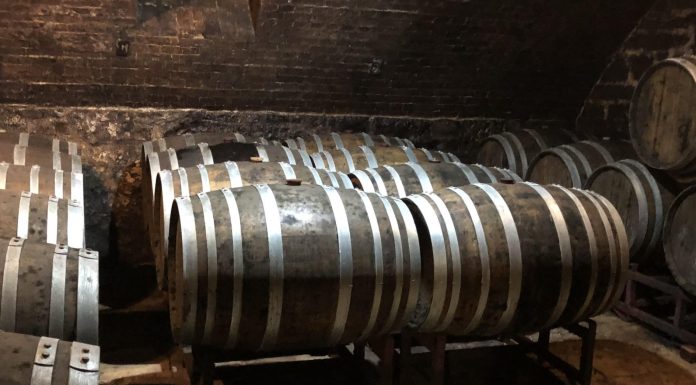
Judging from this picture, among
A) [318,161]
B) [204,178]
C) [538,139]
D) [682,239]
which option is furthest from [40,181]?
[538,139]

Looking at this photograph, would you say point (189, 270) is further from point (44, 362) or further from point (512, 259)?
point (512, 259)

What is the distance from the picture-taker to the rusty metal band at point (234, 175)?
12.0 feet

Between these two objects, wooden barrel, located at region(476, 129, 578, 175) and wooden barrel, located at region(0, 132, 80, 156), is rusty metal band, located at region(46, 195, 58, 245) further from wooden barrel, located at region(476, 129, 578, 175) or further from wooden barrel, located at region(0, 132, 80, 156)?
wooden barrel, located at region(476, 129, 578, 175)

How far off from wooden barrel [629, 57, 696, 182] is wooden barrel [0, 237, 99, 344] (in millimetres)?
3968

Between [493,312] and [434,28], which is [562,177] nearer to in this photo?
[434,28]

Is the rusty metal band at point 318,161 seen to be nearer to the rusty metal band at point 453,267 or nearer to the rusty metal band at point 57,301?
the rusty metal band at point 453,267

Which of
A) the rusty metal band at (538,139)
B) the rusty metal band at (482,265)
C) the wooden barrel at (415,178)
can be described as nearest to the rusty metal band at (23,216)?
the wooden barrel at (415,178)

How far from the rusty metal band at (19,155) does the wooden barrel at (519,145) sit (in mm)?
4257

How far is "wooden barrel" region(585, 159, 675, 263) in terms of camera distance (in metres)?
4.70

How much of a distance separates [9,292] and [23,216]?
0.85m

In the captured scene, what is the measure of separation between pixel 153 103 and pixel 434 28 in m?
2.66

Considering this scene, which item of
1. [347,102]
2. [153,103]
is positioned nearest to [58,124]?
[153,103]

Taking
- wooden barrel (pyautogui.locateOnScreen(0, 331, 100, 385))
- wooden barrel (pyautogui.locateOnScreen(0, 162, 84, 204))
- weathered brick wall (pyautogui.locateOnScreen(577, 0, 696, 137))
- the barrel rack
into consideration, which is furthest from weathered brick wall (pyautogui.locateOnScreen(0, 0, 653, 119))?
wooden barrel (pyautogui.locateOnScreen(0, 331, 100, 385))

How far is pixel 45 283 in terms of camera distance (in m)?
2.45
